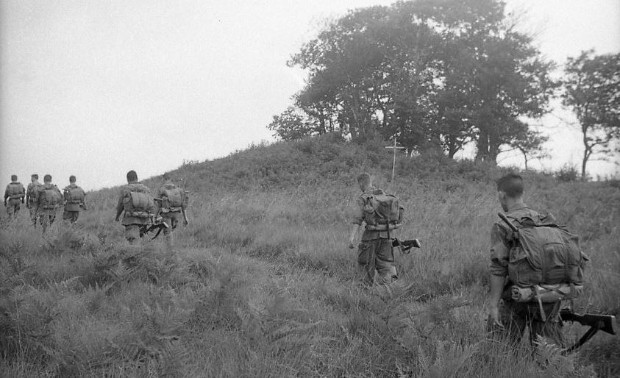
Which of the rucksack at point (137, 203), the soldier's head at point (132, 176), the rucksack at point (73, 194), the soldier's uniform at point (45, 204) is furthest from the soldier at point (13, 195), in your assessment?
the rucksack at point (137, 203)

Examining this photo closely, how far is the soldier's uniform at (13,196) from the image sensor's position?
45.8 ft

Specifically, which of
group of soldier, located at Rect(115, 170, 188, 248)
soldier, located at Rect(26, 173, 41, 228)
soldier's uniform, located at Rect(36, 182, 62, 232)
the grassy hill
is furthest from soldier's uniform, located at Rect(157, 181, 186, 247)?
soldier, located at Rect(26, 173, 41, 228)

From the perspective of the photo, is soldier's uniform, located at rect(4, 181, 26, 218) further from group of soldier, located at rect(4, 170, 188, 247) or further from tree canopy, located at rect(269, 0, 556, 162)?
tree canopy, located at rect(269, 0, 556, 162)

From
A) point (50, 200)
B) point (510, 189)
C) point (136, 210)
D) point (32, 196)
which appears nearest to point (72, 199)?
point (50, 200)

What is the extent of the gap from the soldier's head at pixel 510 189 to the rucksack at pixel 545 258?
1.46 ft

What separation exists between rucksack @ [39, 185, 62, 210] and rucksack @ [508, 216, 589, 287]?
12.1 meters

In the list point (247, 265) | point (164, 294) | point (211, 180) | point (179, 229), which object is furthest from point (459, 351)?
point (211, 180)

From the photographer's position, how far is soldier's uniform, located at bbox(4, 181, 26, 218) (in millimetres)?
13945

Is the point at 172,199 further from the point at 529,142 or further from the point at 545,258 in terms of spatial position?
the point at 529,142

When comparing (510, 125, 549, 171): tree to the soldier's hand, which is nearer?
the soldier's hand

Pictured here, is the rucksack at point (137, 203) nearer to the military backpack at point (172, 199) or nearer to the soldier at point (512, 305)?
the military backpack at point (172, 199)

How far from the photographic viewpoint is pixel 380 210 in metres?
6.17

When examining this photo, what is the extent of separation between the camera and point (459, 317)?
164 inches

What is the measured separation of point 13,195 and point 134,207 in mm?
9068
